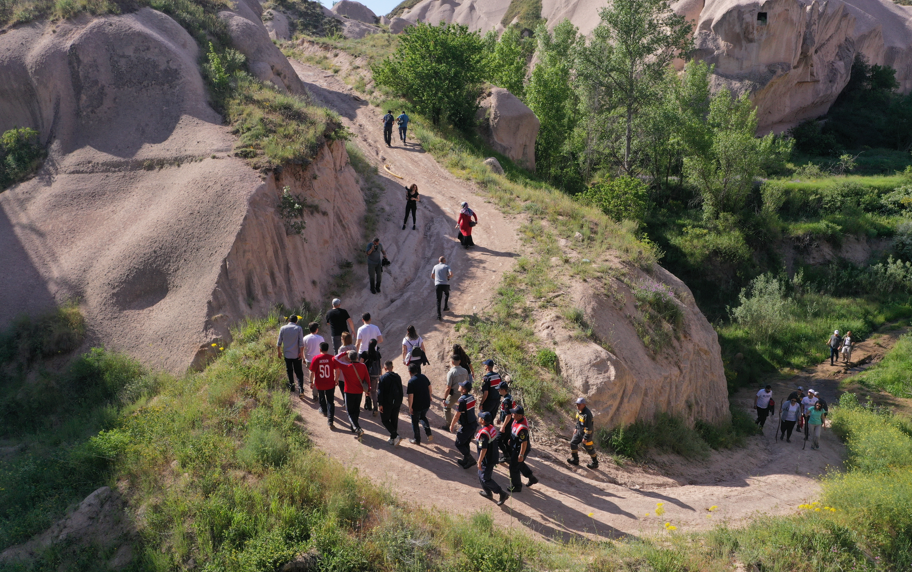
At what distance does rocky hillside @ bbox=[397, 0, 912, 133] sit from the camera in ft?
140

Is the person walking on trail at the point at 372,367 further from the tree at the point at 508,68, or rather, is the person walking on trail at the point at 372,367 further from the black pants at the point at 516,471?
the tree at the point at 508,68

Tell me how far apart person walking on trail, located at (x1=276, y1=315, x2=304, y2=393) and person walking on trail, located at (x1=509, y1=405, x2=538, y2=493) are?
432 cm

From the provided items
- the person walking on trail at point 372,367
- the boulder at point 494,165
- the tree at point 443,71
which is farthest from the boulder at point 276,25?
the person walking on trail at point 372,367

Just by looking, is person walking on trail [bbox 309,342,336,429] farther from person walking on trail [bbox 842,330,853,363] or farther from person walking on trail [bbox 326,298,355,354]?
person walking on trail [bbox 842,330,853,363]

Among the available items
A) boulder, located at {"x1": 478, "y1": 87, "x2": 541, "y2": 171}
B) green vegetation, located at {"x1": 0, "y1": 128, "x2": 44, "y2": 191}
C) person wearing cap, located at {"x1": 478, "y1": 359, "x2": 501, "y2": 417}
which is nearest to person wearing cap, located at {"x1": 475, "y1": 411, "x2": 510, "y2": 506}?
person wearing cap, located at {"x1": 478, "y1": 359, "x2": 501, "y2": 417}

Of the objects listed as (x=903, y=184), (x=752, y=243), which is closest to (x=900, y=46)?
(x=903, y=184)

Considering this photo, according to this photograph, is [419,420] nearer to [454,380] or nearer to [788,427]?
[454,380]

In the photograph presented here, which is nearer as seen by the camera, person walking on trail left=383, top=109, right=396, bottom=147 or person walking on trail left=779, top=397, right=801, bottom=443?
person walking on trail left=779, top=397, right=801, bottom=443

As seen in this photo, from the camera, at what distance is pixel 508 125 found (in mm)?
29328

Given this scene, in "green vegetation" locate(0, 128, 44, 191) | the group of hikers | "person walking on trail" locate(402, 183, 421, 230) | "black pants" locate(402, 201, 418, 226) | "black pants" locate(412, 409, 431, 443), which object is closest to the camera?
the group of hikers

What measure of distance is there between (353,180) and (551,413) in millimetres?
10765

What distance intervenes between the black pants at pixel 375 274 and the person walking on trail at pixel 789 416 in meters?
12.7

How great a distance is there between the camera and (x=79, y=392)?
1156cm

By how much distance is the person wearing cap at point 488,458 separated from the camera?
27.5 ft
